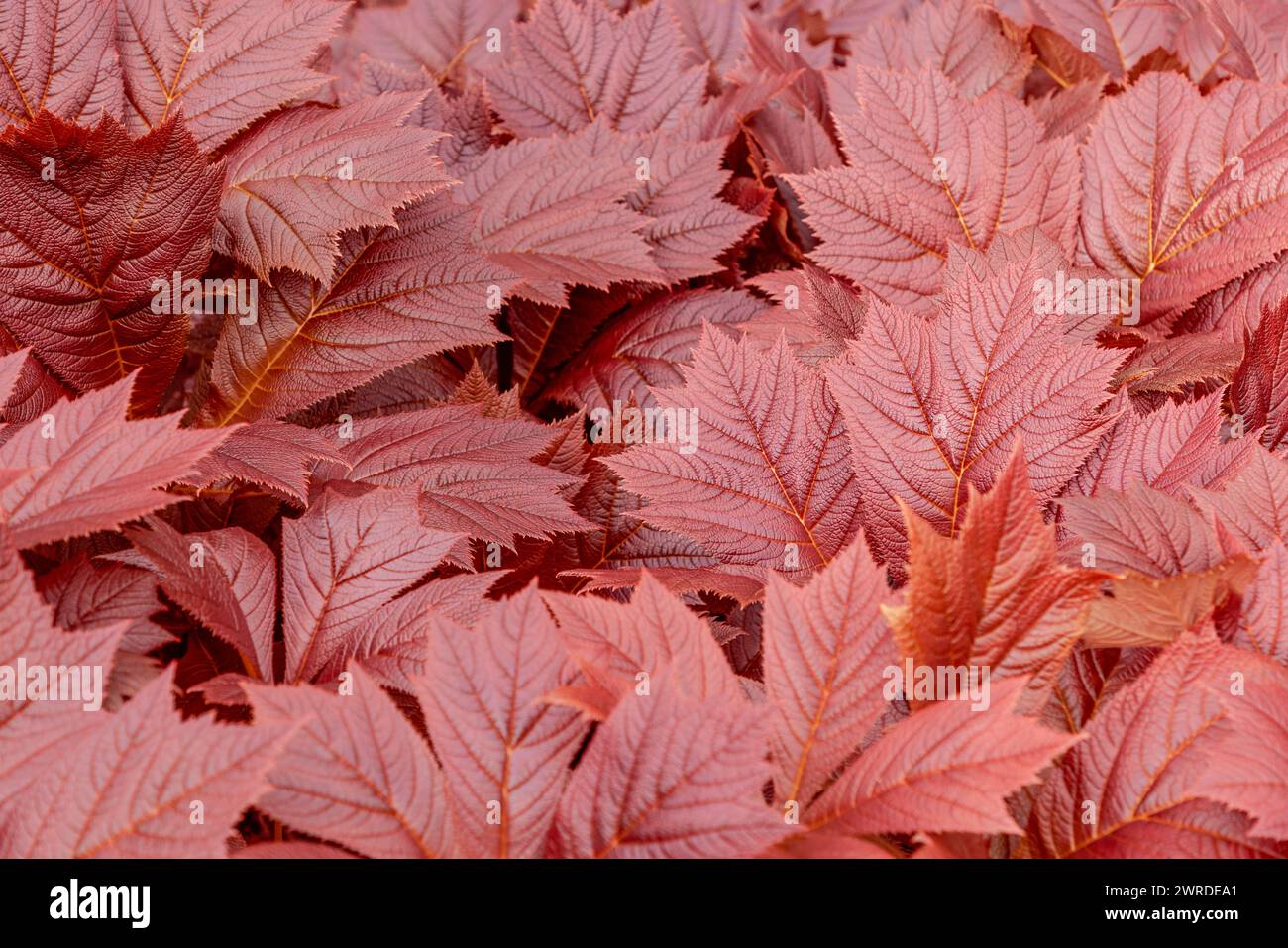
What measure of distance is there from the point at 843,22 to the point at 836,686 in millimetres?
1498

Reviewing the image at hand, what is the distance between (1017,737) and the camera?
0.66m

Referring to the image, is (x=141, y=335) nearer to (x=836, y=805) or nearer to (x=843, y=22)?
(x=836, y=805)

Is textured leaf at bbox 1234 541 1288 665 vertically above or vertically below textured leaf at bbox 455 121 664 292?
below

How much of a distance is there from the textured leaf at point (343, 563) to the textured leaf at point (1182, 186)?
2.64ft

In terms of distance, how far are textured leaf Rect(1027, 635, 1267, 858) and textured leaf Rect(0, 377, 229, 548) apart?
0.64 meters

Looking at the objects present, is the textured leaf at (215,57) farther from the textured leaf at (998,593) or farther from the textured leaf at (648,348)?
the textured leaf at (998,593)

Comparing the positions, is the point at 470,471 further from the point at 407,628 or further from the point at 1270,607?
the point at 1270,607

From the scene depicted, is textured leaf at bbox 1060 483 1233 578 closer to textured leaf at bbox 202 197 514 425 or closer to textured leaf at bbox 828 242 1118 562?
textured leaf at bbox 828 242 1118 562

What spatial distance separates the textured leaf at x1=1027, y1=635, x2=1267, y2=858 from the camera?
2.26 ft

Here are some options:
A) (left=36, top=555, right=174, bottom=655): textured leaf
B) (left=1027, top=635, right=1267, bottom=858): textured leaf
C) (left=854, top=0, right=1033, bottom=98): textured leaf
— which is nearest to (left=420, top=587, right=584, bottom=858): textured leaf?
(left=36, top=555, right=174, bottom=655): textured leaf

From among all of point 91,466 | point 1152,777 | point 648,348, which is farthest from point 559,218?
point 1152,777

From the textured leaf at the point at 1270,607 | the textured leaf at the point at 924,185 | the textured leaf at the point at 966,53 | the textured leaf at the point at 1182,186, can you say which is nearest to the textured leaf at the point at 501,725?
the textured leaf at the point at 1270,607

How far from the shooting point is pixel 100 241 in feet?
3.26
